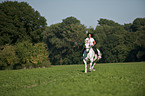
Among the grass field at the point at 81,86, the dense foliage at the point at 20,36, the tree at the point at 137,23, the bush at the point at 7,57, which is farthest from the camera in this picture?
the tree at the point at 137,23

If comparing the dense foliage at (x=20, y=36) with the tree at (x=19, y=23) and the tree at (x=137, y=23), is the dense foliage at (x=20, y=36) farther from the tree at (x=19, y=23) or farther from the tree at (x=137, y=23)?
the tree at (x=137, y=23)

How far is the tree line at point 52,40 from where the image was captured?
39.8 m

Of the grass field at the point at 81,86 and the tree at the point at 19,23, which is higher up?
the tree at the point at 19,23

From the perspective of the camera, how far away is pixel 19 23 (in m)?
41.8

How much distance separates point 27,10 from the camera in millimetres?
44125

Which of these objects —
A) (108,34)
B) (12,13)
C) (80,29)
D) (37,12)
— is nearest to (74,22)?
(80,29)

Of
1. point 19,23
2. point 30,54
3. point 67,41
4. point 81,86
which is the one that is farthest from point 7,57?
point 67,41

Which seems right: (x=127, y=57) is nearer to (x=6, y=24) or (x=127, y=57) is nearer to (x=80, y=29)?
(x=80, y=29)

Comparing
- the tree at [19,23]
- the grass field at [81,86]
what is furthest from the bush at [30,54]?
the grass field at [81,86]

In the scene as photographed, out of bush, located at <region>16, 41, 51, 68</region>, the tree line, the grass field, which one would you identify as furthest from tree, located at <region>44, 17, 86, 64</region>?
the grass field

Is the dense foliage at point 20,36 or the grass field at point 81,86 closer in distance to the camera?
the grass field at point 81,86

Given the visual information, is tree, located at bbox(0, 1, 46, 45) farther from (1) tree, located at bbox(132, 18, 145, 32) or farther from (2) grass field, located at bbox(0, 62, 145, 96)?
(1) tree, located at bbox(132, 18, 145, 32)

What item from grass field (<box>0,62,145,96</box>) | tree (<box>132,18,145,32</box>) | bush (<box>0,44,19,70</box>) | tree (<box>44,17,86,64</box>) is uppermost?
tree (<box>132,18,145,32</box>)

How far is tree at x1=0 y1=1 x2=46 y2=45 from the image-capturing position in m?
39.8
